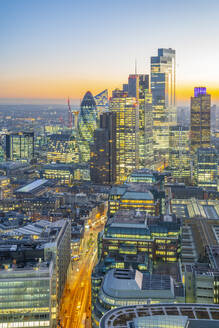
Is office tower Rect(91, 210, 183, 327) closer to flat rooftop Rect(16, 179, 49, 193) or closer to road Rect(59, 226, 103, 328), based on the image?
road Rect(59, 226, 103, 328)

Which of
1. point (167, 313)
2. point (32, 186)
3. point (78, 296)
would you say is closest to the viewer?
point (167, 313)

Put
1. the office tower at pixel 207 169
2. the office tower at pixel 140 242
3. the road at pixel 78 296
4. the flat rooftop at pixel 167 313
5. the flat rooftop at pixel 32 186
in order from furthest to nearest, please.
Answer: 1. the office tower at pixel 207 169
2. the flat rooftop at pixel 32 186
3. the office tower at pixel 140 242
4. the road at pixel 78 296
5. the flat rooftop at pixel 167 313

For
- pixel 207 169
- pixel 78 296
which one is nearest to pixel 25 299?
pixel 78 296

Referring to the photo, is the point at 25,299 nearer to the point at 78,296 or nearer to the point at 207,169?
the point at 78,296

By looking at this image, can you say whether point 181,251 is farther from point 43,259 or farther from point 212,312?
point 212,312

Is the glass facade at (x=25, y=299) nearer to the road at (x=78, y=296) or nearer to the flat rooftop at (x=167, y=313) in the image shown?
the road at (x=78, y=296)

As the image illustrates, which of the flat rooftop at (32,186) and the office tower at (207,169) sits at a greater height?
the office tower at (207,169)

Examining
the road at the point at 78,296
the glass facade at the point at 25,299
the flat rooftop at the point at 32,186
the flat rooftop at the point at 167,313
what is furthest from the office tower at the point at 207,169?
the flat rooftop at the point at 167,313

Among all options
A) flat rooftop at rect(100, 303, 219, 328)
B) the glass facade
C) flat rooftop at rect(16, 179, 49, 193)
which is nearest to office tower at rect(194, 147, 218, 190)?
flat rooftop at rect(16, 179, 49, 193)
